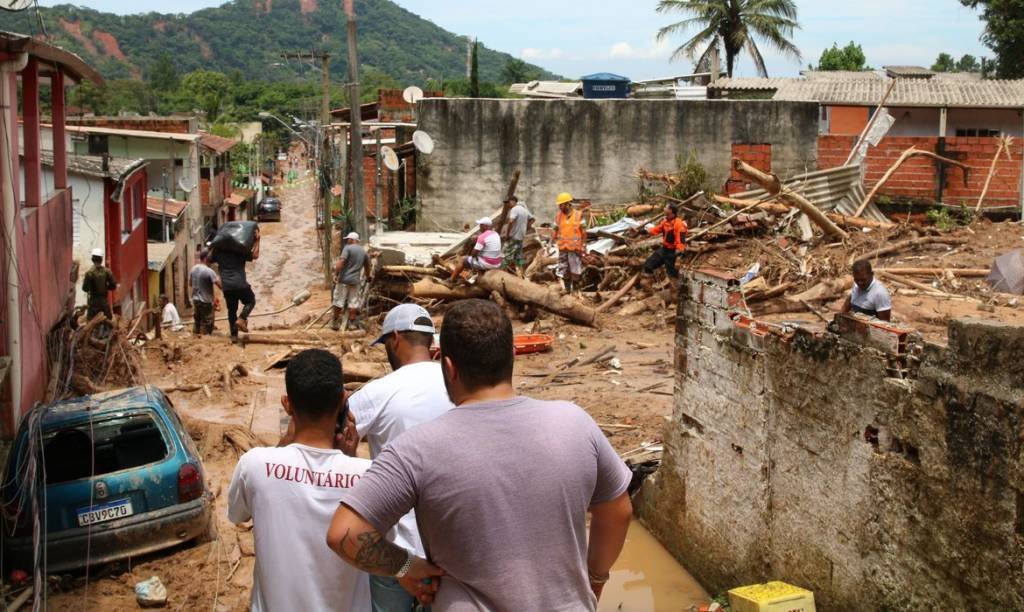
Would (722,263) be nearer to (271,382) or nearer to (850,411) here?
(271,382)

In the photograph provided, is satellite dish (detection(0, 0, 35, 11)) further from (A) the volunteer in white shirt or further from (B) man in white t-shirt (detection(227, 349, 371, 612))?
(A) the volunteer in white shirt

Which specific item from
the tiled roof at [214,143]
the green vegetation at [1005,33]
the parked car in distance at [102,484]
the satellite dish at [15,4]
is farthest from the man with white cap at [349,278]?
the green vegetation at [1005,33]

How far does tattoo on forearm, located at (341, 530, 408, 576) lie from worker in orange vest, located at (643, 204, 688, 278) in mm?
13810

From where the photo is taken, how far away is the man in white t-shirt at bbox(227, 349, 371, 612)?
3.51m

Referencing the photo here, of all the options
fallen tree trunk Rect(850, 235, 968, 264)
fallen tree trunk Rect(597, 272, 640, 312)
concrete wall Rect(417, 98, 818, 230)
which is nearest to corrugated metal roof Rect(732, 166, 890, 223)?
concrete wall Rect(417, 98, 818, 230)

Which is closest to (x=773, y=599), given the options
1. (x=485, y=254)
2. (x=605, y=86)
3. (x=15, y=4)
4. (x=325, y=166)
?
(x=15, y=4)

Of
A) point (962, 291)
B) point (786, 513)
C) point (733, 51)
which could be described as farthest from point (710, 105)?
point (733, 51)

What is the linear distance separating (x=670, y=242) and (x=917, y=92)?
21086mm

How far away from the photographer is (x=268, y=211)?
5700 centimetres

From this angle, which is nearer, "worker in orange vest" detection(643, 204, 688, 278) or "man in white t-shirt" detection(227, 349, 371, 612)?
"man in white t-shirt" detection(227, 349, 371, 612)

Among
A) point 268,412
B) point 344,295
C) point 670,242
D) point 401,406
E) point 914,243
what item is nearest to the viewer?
point 401,406

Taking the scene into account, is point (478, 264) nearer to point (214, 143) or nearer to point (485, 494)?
point (485, 494)

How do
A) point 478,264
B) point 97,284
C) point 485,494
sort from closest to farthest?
point 485,494 < point 97,284 < point 478,264

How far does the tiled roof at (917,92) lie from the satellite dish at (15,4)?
2658 centimetres
